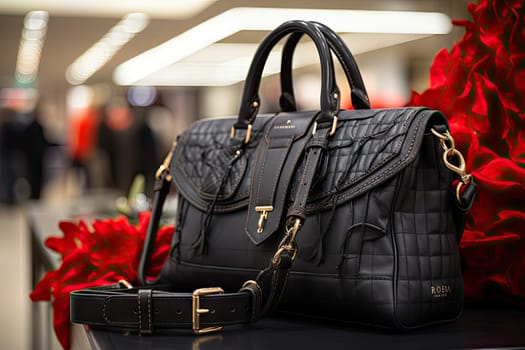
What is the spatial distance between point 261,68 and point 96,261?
1.49 feet

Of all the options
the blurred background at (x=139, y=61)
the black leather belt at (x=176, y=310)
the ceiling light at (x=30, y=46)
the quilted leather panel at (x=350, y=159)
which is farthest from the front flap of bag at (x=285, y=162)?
the ceiling light at (x=30, y=46)

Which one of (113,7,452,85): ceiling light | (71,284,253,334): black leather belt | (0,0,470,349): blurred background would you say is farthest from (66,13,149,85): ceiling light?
(71,284,253,334): black leather belt

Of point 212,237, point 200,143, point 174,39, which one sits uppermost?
point 174,39

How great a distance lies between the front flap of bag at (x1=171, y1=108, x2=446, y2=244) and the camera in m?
0.99

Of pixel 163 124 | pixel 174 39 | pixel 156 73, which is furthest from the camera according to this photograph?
pixel 156 73

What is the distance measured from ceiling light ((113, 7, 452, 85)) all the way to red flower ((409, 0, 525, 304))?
407 inches

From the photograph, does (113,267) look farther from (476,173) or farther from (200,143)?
(476,173)

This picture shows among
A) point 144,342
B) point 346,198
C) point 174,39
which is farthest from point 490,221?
point 174,39

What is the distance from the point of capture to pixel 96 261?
4.38ft

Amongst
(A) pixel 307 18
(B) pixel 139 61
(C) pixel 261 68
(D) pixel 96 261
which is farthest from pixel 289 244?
(B) pixel 139 61

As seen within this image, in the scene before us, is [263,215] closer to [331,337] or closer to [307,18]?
[331,337]

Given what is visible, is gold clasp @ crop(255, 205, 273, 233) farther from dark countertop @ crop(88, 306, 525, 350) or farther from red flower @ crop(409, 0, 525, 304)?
red flower @ crop(409, 0, 525, 304)

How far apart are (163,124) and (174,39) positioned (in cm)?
372

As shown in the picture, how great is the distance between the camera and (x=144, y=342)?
37.3 inches
